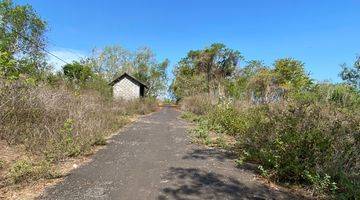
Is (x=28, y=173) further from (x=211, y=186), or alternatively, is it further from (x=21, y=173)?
(x=211, y=186)

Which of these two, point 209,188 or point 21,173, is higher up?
point 21,173

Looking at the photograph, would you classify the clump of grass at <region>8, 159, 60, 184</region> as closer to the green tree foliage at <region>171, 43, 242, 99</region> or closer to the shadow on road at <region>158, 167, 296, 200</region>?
the shadow on road at <region>158, 167, 296, 200</region>

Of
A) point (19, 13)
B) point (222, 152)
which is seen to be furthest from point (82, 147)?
point (19, 13)

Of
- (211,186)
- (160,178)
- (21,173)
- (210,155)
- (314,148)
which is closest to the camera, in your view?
(21,173)

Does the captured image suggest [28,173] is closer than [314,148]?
Yes

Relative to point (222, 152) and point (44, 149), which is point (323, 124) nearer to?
point (222, 152)

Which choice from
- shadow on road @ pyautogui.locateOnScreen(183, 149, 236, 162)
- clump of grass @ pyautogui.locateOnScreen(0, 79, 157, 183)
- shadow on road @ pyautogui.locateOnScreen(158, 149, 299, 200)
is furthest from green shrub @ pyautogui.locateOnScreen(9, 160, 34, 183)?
shadow on road @ pyautogui.locateOnScreen(183, 149, 236, 162)

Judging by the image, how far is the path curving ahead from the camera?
19.8ft

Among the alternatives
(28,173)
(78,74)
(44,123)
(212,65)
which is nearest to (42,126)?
(44,123)

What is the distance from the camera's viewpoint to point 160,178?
7.05 meters

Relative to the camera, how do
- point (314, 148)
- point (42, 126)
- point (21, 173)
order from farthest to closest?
1. point (42, 126)
2. point (314, 148)
3. point (21, 173)

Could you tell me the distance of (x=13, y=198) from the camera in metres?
5.52

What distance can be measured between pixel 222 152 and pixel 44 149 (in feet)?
17.3

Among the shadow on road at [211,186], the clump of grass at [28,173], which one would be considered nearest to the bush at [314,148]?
the shadow on road at [211,186]
